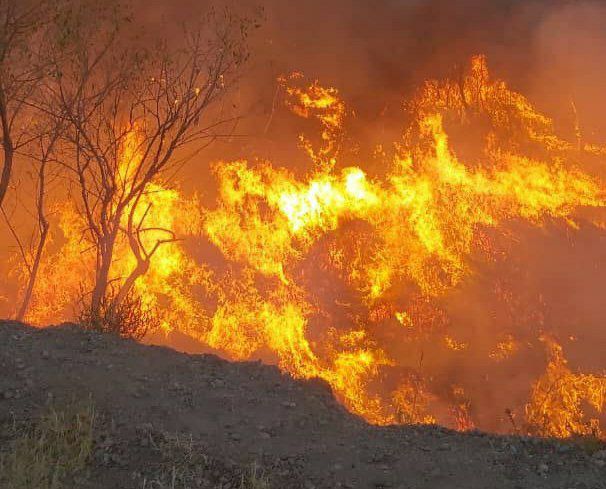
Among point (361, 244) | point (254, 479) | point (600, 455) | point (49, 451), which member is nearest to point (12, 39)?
point (49, 451)

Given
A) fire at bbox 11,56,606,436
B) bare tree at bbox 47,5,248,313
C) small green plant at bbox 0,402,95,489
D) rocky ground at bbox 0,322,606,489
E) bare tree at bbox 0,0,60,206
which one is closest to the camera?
small green plant at bbox 0,402,95,489

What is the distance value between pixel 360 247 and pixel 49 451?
49.5 ft

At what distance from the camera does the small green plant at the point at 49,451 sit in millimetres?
4691

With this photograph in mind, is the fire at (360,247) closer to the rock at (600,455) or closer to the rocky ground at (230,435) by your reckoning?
the rocky ground at (230,435)

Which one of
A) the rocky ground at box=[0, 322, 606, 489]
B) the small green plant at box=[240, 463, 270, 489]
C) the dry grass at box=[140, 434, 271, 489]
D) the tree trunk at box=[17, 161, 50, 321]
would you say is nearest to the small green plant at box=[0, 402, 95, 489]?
the rocky ground at box=[0, 322, 606, 489]

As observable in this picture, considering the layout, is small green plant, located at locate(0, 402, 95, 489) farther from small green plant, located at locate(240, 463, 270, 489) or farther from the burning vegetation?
the burning vegetation

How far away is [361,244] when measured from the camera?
64.2 feet

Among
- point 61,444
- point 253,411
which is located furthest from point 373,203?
point 61,444

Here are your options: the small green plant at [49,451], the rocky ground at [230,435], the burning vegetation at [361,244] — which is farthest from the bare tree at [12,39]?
the small green plant at [49,451]

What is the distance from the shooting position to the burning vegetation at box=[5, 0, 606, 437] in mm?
18172

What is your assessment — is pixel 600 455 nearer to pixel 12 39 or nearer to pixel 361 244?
pixel 12 39

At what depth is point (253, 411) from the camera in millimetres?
6395

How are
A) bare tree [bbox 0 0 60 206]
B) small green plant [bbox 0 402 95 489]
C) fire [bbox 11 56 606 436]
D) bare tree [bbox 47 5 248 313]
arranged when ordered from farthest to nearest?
fire [bbox 11 56 606 436], bare tree [bbox 47 5 248 313], bare tree [bbox 0 0 60 206], small green plant [bbox 0 402 95 489]

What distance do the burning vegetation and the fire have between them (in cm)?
4
